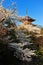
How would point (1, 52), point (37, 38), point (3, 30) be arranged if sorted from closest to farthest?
point (1, 52), point (3, 30), point (37, 38)

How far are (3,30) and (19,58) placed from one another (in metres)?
1.61

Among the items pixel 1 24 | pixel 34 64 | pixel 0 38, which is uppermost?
pixel 1 24

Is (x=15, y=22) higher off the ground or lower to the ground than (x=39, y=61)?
higher

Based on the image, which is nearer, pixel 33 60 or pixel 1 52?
pixel 1 52

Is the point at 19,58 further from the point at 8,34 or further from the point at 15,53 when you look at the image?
the point at 8,34

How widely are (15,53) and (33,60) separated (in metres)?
1.70

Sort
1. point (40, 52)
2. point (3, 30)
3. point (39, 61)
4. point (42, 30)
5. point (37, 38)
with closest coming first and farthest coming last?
point (3, 30) < point (39, 61) < point (40, 52) < point (37, 38) < point (42, 30)

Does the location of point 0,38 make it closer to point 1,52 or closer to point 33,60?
point 1,52

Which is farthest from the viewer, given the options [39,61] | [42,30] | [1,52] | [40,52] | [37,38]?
[42,30]

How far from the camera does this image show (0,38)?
10039mm

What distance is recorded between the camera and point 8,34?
10805 millimetres

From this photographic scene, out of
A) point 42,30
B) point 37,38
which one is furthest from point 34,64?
point 42,30

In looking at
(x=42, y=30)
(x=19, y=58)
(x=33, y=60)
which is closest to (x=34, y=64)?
(x=33, y=60)

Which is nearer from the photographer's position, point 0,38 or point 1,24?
point 0,38
